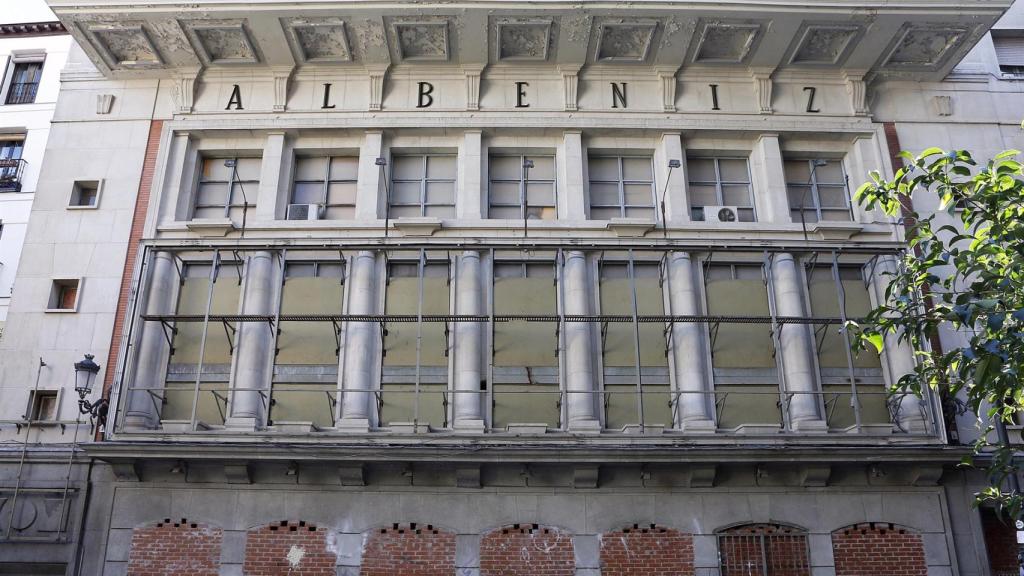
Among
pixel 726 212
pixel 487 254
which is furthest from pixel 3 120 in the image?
pixel 726 212

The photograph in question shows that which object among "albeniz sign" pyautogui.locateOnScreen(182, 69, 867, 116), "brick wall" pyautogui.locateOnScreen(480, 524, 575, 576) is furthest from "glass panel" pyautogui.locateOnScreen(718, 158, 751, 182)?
"brick wall" pyautogui.locateOnScreen(480, 524, 575, 576)

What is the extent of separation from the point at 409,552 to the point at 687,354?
255 inches

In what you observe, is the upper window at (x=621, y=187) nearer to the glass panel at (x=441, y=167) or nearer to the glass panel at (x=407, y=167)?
the glass panel at (x=441, y=167)

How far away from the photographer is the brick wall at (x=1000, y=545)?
54.9ft

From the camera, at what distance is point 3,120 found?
889 inches

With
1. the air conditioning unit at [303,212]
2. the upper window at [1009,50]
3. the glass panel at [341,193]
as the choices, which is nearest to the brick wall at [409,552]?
the air conditioning unit at [303,212]

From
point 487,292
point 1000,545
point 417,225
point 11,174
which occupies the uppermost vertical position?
point 11,174

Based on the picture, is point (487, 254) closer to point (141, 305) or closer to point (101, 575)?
point (141, 305)

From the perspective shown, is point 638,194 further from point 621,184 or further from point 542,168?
point 542,168

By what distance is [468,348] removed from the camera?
17.6m

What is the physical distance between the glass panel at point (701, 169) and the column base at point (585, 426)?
21.1 ft

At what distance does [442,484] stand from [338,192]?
715cm

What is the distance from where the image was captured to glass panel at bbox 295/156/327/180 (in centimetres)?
2003

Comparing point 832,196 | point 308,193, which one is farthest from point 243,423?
point 832,196
